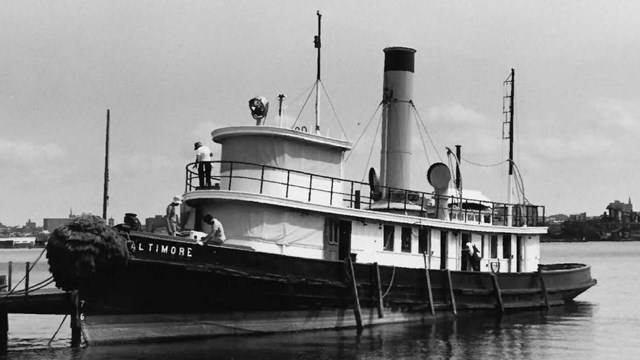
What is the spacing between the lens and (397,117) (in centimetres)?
2853

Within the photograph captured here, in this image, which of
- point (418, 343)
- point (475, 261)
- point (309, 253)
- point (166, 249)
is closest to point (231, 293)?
point (166, 249)

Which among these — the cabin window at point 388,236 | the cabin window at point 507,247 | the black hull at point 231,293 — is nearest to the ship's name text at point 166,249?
the black hull at point 231,293

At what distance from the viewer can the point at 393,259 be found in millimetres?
25078

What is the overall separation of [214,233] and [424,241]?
7.76 metres

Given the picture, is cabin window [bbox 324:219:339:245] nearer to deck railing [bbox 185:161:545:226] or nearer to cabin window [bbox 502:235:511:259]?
deck railing [bbox 185:161:545:226]

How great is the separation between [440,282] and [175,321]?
8.41 metres

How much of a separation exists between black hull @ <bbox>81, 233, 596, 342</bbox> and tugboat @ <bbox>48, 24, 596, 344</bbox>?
0.03 m

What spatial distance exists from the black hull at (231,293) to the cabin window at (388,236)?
Answer: 102 cm

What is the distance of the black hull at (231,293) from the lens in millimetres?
19938

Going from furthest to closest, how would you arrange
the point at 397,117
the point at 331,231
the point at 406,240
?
the point at 397,117, the point at 406,240, the point at 331,231

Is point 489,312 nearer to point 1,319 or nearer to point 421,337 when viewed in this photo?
point 421,337

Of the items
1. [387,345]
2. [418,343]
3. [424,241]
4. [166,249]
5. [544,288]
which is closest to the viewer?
[166,249]

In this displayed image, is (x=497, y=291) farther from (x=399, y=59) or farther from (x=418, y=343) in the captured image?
(x=399, y=59)

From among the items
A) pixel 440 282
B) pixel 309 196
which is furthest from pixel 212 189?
pixel 440 282
